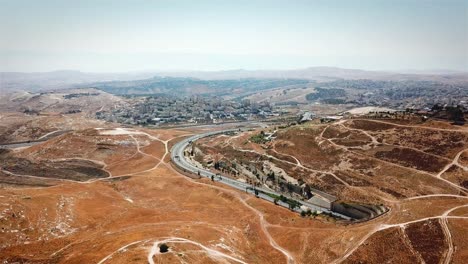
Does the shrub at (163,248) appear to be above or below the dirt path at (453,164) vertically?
above

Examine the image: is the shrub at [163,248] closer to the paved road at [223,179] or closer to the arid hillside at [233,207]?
the arid hillside at [233,207]

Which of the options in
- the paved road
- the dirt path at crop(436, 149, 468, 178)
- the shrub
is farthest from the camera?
the dirt path at crop(436, 149, 468, 178)

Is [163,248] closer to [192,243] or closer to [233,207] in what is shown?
[192,243]

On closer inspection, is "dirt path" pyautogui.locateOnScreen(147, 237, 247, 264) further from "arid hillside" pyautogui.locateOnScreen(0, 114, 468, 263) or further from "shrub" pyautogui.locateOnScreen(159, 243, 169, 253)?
"shrub" pyautogui.locateOnScreen(159, 243, 169, 253)

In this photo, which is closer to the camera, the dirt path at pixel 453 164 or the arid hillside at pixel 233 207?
the arid hillside at pixel 233 207

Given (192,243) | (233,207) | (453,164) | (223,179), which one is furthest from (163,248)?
(453,164)

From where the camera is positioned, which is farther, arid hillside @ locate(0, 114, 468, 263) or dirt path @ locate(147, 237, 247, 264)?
arid hillside @ locate(0, 114, 468, 263)

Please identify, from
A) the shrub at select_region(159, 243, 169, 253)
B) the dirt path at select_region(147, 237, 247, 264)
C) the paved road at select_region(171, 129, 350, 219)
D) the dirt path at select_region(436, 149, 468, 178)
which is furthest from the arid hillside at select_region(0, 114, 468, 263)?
the paved road at select_region(171, 129, 350, 219)

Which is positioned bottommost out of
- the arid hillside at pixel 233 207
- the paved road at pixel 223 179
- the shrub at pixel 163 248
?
the paved road at pixel 223 179

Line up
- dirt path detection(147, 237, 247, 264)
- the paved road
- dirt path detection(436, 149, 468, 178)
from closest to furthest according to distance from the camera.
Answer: dirt path detection(147, 237, 247, 264)
the paved road
dirt path detection(436, 149, 468, 178)

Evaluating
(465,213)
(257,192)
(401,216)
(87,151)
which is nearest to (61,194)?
(257,192)

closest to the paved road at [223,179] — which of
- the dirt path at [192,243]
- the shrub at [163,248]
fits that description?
the dirt path at [192,243]
